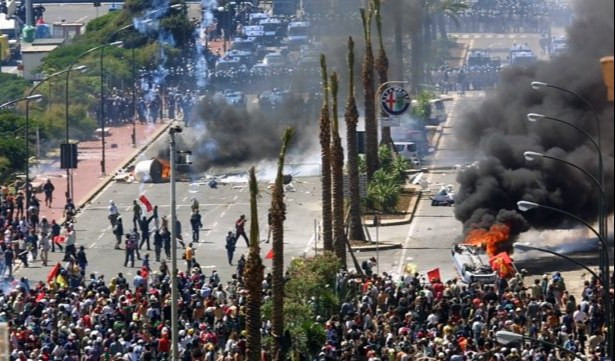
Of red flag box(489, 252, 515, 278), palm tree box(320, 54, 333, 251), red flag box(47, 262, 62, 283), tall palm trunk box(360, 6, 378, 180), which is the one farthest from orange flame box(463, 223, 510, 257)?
red flag box(47, 262, 62, 283)

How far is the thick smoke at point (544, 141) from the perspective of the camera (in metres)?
71.7

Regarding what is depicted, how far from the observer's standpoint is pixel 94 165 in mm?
92812

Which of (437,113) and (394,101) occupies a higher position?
(394,101)

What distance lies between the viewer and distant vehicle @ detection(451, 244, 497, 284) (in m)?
64.6

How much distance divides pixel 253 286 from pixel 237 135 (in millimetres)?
40377

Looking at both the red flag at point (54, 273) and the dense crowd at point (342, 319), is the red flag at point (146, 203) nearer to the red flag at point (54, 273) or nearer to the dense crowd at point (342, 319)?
the red flag at point (54, 273)

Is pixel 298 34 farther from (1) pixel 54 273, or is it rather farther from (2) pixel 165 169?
(1) pixel 54 273

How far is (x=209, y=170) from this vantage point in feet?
293

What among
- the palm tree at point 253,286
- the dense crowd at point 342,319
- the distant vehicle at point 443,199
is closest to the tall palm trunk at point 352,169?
the distant vehicle at point 443,199

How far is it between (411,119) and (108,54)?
18.1 m

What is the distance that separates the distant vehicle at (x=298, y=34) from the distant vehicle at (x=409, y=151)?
61.6ft

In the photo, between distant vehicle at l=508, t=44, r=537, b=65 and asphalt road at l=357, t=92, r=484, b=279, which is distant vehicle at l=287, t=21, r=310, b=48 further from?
asphalt road at l=357, t=92, r=484, b=279

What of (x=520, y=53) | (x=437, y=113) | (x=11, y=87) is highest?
(x=520, y=53)

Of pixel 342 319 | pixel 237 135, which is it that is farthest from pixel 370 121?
pixel 342 319
